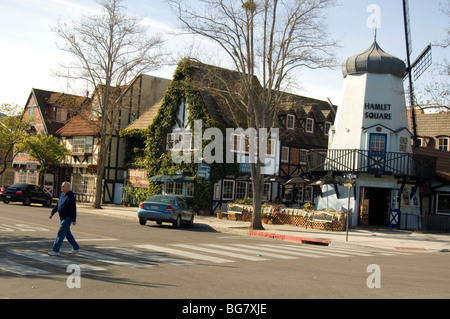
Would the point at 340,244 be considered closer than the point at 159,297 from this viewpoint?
No

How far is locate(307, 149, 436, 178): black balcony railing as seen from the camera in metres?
29.8

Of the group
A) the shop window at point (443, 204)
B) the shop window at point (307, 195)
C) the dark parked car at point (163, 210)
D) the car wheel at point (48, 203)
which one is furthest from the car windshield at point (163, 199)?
the shop window at point (307, 195)

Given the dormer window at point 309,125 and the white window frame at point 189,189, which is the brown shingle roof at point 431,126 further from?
the white window frame at point 189,189

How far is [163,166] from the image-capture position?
123 ft

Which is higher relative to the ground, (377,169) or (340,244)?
(377,169)

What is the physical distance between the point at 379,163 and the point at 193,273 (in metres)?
21.7

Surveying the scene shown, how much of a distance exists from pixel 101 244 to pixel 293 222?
1595 cm

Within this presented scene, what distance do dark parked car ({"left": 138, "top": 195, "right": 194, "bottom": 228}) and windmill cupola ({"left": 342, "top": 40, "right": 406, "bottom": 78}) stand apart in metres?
14.9

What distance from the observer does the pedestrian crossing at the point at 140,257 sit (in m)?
10.4

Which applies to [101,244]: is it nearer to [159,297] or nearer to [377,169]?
[159,297]

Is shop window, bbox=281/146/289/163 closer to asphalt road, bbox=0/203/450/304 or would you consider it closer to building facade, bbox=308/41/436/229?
building facade, bbox=308/41/436/229

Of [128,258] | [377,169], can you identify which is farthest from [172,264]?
[377,169]

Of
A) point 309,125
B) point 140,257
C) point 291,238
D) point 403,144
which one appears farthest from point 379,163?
point 140,257
